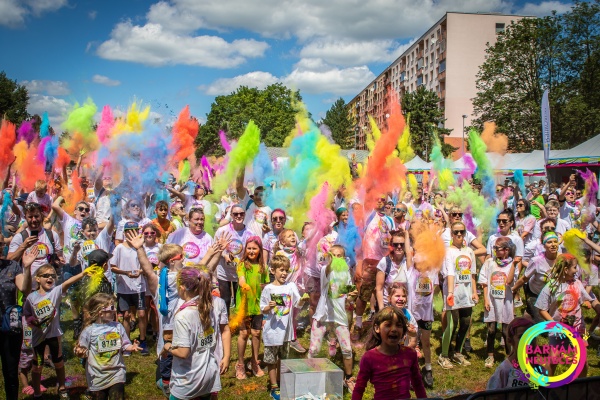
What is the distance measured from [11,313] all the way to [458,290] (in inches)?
186

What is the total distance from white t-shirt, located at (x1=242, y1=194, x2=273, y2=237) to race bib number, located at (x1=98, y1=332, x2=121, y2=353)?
122 inches

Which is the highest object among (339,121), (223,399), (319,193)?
(339,121)

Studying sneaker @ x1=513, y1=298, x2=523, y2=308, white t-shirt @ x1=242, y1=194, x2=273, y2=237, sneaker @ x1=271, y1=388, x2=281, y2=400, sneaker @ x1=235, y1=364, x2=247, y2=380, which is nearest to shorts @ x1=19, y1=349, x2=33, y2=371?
sneaker @ x1=235, y1=364, x2=247, y2=380

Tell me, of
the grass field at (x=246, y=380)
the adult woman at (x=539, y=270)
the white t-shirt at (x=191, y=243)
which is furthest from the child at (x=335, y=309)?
the adult woman at (x=539, y=270)

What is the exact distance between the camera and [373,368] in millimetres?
3354

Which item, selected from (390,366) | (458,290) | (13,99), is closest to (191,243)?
(458,290)

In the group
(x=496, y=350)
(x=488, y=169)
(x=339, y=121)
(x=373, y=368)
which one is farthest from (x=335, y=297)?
(x=339, y=121)

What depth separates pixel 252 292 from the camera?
5676mm

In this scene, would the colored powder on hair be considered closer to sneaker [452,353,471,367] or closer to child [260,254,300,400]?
sneaker [452,353,471,367]

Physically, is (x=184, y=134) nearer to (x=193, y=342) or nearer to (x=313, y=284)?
(x=313, y=284)

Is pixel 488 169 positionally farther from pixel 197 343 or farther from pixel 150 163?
pixel 197 343

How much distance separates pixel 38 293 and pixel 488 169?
32.5 feet

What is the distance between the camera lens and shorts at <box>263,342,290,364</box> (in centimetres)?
513

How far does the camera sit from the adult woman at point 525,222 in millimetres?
7984
